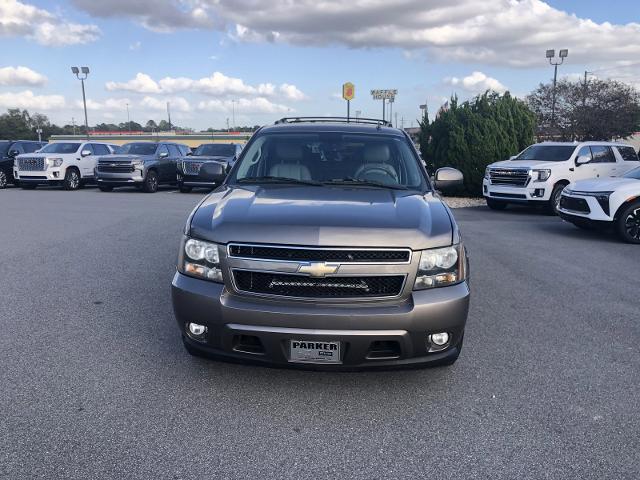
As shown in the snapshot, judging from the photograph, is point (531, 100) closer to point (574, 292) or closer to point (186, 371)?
point (574, 292)

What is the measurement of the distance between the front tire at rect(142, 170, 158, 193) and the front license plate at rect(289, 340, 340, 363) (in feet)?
57.4

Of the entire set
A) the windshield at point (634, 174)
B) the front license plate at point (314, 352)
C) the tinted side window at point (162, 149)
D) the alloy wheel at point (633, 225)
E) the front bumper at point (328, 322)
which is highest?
the tinted side window at point (162, 149)

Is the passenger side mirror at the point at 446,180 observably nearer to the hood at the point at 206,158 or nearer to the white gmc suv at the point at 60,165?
the hood at the point at 206,158

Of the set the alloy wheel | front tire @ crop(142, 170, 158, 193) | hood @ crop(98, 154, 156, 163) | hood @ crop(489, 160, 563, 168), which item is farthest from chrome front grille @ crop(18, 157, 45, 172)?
the alloy wheel

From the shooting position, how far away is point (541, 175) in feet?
45.9

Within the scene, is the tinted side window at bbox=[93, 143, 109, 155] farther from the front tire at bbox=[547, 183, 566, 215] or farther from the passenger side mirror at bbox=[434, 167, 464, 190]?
the passenger side mirror at bbox=[434, 167, 464, 190]

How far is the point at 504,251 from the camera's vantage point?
8.90 meters

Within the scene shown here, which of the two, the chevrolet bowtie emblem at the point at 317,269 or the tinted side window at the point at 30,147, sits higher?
the tinted side window at the point at 30,147

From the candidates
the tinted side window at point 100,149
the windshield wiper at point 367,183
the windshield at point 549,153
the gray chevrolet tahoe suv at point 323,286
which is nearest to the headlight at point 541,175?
the windshield at point 549,153

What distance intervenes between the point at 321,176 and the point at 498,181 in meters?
11.1

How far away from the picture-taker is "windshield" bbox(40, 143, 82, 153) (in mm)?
20719

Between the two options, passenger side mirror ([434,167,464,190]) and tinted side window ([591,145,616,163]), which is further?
tinted side window ([591,145,616,163])

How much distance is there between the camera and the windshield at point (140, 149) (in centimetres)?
2064

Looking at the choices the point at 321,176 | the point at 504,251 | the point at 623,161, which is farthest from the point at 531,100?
the point at 321,176
